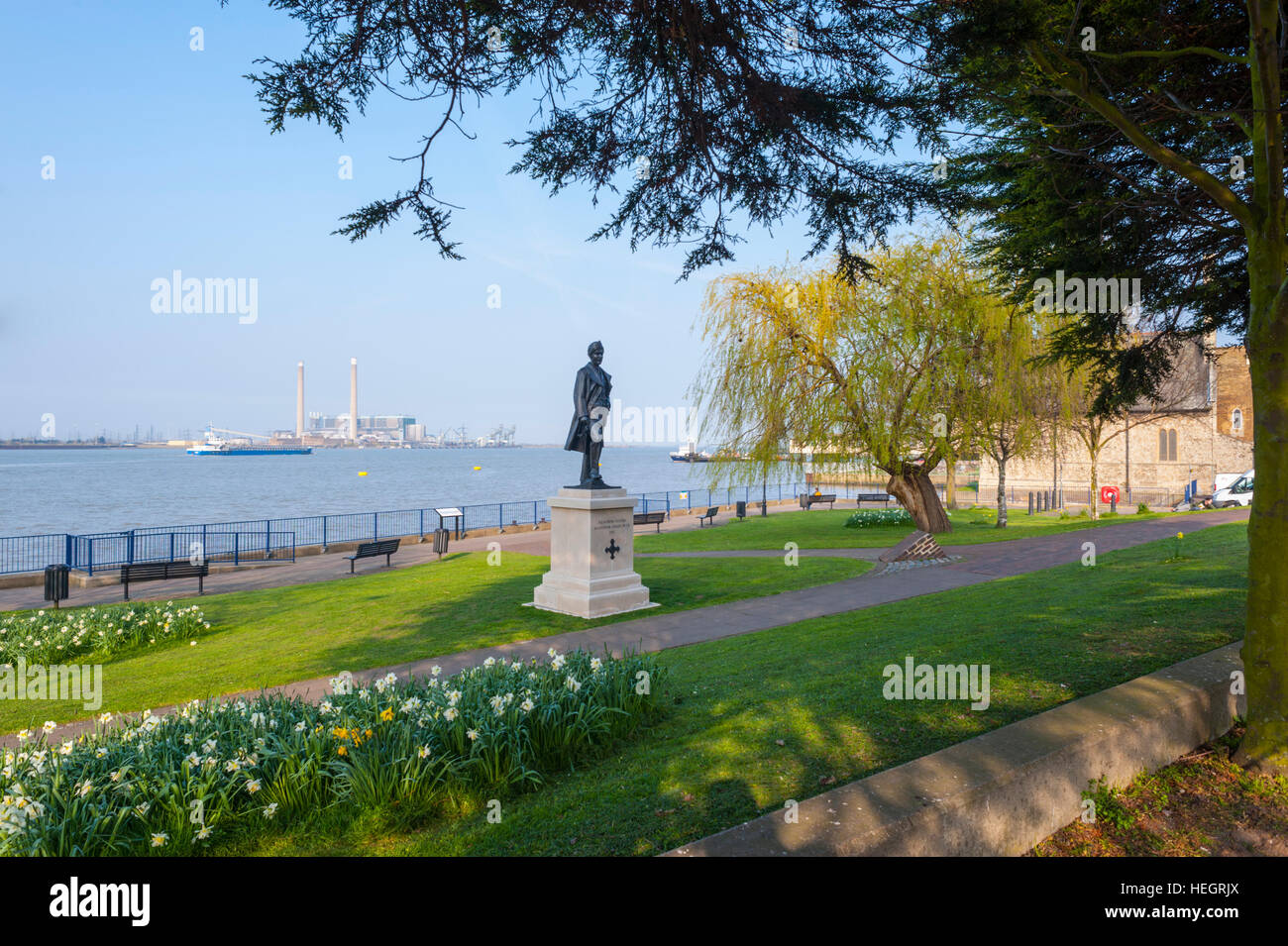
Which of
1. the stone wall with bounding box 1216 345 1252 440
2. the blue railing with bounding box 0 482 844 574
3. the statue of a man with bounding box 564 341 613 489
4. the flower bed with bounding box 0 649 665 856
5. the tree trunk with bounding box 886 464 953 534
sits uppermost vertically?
the stone wall with bounding box 1216 345 1252 440

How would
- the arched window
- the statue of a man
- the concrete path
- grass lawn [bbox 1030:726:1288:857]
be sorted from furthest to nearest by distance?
the arched window < the concrete path < the statue of a man < grass lawn [bbox 1030:726:1288:857]

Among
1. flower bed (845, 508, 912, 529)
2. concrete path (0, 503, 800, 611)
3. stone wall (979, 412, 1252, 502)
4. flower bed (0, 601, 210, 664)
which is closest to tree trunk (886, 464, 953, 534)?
flower bed (845, 508, 912, 529)

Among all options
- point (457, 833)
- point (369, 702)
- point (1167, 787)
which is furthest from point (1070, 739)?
point (369, 702)

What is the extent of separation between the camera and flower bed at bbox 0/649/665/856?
3.69 meters

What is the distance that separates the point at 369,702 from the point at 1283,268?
22.6ft

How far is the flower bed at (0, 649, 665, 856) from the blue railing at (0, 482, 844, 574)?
45.7 ft

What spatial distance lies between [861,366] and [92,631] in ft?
65.2

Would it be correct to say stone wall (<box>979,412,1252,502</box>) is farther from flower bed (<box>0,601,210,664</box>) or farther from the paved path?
flower bed (<box>0,601,210,664</box>)

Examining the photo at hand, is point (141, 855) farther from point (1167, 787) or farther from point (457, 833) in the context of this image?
point (1167, 787)

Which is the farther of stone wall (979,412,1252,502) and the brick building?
stone wall (979,412,1252,502)

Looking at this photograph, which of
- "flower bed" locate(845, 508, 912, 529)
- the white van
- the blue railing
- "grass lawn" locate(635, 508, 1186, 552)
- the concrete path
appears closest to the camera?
the concrete path

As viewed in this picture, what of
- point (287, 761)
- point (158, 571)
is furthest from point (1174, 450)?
point (287, 761)

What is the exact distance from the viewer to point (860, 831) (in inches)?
115

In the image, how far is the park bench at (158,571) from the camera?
1664cm
